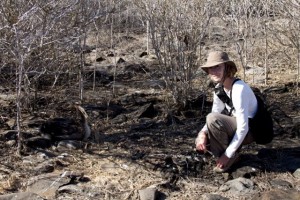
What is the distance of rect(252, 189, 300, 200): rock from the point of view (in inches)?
147

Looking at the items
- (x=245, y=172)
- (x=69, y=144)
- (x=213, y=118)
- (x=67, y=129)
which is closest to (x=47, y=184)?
(x=69, y=144)

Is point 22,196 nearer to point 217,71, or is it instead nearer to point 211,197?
point 211,197

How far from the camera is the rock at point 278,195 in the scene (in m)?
3.74

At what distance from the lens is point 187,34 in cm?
564

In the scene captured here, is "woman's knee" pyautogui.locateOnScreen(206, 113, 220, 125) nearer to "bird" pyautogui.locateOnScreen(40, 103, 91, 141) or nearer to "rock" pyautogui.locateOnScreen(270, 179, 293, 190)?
"rock" pyautogui.locateOnScreen(270, 179, 293, 190)

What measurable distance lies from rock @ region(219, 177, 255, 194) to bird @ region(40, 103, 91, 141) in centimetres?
148

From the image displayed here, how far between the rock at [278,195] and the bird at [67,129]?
68.4 inches

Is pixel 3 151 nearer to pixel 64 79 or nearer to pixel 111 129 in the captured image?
pixel 111 129

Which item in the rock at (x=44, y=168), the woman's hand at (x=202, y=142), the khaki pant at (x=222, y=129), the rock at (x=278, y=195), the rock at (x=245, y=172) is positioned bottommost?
the rock at (x=278, y=195)

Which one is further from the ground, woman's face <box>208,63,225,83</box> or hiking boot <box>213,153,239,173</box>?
woman's face <box>208,63,225,83</box>

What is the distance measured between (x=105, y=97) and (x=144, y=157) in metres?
2.35

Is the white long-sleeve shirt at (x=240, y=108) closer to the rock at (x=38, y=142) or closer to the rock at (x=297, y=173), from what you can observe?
the rock at (x=297, y=173)

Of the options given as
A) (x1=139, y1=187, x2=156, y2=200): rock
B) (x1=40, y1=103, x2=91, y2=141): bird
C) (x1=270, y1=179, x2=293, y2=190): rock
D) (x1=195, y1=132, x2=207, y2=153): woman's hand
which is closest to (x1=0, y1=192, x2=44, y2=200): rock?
(x1=139, y1=187, x2=156, y2=200): rock

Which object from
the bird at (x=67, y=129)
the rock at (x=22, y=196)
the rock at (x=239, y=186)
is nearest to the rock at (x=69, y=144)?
the bird at (x=67, y=129)
